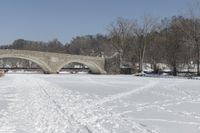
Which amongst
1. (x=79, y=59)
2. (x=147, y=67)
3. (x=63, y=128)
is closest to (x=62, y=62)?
(x=79, y=59)

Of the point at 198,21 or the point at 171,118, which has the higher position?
the point at 198,21

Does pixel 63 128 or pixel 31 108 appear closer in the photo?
pixel 63 128

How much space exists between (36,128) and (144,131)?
236 centimetres

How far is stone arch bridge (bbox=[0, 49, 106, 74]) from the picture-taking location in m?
63.6

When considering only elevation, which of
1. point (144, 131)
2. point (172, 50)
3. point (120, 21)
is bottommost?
point (144, 131)

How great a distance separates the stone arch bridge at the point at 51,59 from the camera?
6359 centimetres

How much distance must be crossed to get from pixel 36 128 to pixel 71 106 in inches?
174

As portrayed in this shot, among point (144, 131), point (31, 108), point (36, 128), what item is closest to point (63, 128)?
point (36, 128)

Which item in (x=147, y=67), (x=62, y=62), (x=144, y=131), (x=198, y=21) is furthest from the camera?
(x=147, y=67)

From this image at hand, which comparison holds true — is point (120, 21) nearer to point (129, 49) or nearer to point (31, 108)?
point (129, 49)

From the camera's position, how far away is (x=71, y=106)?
13133 millimetres

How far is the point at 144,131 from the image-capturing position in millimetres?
8359

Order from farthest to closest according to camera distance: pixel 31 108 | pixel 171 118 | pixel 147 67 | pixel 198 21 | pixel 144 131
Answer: pixel 147 67, pixel 198 21, pixel 31 108, pixel 171 118, pixel 144 131

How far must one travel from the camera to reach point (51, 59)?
70.4 m
